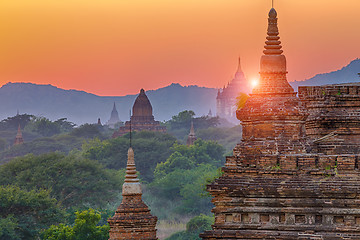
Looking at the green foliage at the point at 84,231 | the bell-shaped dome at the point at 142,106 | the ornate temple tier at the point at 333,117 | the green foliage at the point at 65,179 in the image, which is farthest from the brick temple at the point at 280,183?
the bell-shaped dome at the point at 142,106

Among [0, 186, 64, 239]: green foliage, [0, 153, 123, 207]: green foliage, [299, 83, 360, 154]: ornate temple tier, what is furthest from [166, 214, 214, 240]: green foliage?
[299, 83, 360, 154]: ornate temple tier

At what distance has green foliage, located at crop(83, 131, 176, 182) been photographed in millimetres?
112250

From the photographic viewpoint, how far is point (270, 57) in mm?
24500

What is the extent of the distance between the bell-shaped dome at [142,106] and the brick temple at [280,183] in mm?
116359

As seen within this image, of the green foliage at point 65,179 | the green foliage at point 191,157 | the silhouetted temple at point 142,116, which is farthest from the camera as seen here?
the silhouetted temple at point 142,116

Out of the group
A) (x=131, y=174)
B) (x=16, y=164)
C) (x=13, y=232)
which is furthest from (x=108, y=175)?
(x=131, y=174)

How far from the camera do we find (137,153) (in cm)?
11569

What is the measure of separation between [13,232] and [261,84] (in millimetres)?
34438

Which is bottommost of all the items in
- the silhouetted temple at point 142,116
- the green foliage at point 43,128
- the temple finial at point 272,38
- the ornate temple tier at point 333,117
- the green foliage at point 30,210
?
the green foliage at point 30,210

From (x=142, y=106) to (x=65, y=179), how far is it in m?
64.8

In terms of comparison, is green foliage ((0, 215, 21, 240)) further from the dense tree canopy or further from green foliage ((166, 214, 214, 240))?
the dense tree canopy

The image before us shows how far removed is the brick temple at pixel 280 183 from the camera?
21250mm

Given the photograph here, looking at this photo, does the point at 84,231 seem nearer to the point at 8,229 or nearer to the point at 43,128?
the point at 8,229

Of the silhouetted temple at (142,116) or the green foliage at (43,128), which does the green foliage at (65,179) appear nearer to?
the silhouetted temple at (142,116)
